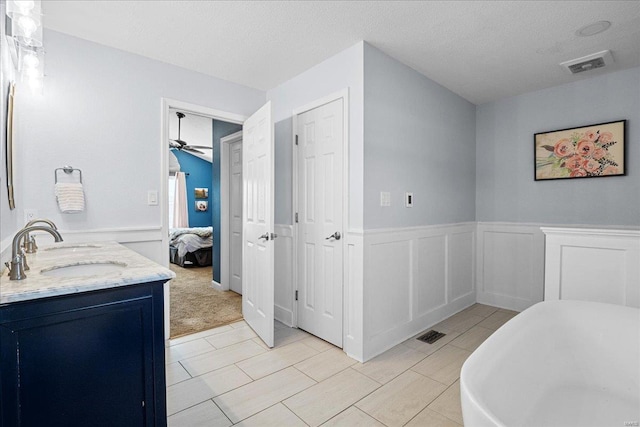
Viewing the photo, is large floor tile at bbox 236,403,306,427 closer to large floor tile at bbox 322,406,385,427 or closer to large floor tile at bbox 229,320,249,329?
large floor tile at bbox 322,406,385,427

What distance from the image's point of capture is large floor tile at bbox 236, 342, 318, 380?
Result: 7.43 feet

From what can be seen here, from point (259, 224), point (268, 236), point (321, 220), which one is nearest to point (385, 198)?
point (321, 220)

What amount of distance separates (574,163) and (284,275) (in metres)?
3.14

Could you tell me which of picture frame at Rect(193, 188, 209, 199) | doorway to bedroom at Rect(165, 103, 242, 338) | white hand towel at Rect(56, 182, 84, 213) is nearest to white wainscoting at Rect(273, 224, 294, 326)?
doorway to bedroom at Rect(165, 103, 242, 338)

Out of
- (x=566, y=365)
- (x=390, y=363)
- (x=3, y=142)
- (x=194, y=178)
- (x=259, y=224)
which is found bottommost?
(x=390, y=363)

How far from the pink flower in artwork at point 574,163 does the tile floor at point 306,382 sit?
1887 mm

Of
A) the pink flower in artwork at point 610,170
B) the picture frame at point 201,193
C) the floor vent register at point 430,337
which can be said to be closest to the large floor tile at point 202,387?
the floor vent register at point 430,337

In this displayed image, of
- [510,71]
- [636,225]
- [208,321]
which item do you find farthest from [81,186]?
[636,225]

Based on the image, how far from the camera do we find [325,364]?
236 cm

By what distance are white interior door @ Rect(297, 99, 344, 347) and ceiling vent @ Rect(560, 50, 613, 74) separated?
2084 millimetres

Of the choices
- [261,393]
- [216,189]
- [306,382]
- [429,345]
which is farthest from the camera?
[216,189]

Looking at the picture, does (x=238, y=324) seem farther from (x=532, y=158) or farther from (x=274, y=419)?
(x=532, y=158)

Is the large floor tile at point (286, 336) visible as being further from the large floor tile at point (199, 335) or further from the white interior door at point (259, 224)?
the large floor tile at point (199, 335)

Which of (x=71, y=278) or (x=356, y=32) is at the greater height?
(x=356, y=32)
